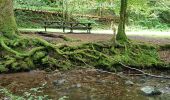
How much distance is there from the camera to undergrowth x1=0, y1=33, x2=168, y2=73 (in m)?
14.8

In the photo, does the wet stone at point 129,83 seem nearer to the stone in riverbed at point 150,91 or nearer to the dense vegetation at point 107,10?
the stone in riverbed at point 150,91

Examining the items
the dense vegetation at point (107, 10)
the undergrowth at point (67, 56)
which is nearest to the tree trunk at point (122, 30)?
the undergrowth at point (67, 56)

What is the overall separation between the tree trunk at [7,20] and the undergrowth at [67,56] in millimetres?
432

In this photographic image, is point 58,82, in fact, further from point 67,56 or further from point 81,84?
point 67,56

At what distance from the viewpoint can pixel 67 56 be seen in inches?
618

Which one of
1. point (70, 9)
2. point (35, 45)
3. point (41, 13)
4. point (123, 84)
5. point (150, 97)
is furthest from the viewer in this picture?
point (70, 9)

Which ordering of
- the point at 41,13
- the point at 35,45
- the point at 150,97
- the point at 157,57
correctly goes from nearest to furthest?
the point at 150,97, the point at 35,45, the point at 157,57, the point at 41,13

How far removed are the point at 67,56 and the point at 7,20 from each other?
3.18m

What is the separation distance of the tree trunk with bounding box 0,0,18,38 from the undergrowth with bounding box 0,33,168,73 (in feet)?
1.42

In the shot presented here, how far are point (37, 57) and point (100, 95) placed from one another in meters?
4.41

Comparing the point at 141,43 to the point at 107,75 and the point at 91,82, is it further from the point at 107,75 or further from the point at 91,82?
the point at 91,82

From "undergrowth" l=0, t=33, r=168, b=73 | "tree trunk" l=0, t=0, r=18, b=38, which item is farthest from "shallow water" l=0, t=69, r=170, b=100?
"tree trunk" l=0, t=0, r=18, b=38

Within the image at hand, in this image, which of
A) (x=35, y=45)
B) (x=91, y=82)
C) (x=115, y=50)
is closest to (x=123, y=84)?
Result: (x=91, y=82)

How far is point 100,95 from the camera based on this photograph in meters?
11.6
